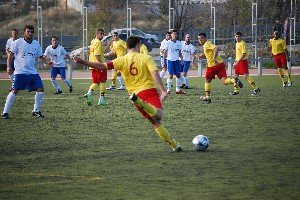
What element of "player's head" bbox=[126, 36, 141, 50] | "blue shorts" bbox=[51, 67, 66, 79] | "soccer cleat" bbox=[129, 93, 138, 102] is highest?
"player's head" bbox=[126, 36, 141, 50]

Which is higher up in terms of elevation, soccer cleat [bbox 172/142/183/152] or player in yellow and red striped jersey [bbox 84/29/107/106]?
player in yellow and red striped jersey [bbox 84/29/107/106]

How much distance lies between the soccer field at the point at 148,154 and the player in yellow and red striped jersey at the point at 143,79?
487 mm

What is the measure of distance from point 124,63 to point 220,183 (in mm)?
4024

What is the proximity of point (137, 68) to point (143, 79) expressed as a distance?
23 cm

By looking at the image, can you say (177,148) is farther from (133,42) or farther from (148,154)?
(133,42)

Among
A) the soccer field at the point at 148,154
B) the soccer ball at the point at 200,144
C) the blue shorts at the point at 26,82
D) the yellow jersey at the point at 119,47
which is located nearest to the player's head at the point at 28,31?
the blue shorts at the point at 26,82

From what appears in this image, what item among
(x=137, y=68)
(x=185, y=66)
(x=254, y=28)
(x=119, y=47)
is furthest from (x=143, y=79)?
(x=254, y=28)

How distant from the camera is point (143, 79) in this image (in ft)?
48.5

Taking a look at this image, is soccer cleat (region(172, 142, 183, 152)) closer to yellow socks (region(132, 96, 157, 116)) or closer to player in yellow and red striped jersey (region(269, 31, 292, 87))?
yellow socks (region(132, 96, 157, 116))

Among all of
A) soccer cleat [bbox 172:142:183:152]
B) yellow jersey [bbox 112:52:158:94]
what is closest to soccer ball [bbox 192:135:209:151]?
soccer cleat [bbox 172:142:183:152]

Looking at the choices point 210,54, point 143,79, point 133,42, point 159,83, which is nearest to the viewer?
point 159,83

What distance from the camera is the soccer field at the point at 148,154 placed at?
10945mm

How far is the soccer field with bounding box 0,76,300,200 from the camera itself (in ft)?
35.9

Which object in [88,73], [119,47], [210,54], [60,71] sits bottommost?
[60,71]
